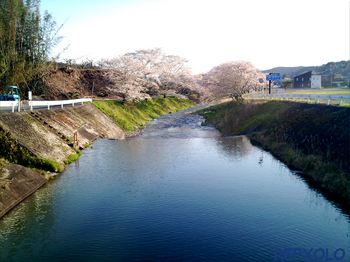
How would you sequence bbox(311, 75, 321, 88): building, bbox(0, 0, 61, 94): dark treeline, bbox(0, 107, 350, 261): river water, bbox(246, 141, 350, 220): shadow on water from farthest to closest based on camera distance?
bbox(311, 75, 321, 88): building < bbox(0, 0, 61, 94): dark treeline < bbox(246, 141, 350, 220): shadow on water < bbox(0, 107, 350, 261): river water

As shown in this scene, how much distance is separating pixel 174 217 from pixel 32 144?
1076 cm

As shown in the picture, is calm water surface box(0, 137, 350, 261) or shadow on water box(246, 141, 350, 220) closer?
calm water surface box(0, 137, 350, 261)

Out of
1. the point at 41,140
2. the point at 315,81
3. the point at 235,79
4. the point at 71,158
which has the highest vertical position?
the point at 315,81

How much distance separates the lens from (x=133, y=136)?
3256 centimetres

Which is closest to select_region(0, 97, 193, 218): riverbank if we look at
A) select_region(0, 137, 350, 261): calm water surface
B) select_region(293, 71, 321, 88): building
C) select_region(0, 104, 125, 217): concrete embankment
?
select_region(0, 104, 125, 217): concrete embankment

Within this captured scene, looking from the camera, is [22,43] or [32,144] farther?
[22,43]

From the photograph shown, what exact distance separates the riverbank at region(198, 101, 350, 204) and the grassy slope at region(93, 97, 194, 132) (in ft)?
47.3

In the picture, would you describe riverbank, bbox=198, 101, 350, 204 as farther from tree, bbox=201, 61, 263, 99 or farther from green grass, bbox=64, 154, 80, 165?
green grass, bbox=64, 154, 80, 165

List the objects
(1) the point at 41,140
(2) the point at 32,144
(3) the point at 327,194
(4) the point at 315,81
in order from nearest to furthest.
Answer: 1. (3) the point at 327,194
2. (2) the point at 32,144
3. (1) the point at 41,140
4. (4) the point at 315,81

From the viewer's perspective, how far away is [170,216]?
38.3 ft

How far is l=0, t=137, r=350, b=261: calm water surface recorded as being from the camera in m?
A: 9.29

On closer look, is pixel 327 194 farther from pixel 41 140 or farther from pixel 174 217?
pixel 41 140

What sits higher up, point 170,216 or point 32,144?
point 32,144

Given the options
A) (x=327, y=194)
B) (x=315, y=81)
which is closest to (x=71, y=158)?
(x=327, y=194)
